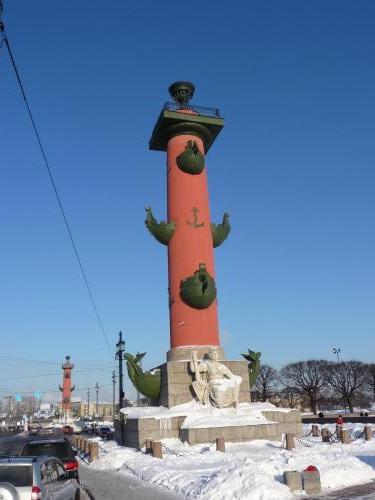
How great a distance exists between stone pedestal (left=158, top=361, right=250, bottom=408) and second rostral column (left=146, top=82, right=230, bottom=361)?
3.30 feet

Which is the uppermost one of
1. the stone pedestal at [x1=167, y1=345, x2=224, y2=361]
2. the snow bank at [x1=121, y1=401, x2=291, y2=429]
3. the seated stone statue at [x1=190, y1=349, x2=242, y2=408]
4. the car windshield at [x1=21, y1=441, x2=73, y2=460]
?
the stone pedestal at [x1=167, y1=345, x2=224, y2=361]

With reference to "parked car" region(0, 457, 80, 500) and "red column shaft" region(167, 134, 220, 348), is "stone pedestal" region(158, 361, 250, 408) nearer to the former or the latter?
"red column shaft" region(167, 134, 220, 348)

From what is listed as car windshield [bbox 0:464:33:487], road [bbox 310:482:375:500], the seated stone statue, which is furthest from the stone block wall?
car windshield [bbox 0:464:33:487]

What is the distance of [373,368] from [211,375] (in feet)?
205

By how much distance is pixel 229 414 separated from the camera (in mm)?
24641

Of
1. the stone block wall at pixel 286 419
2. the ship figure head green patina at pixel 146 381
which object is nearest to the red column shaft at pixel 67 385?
the ship figure head green patina at pixel 146 381

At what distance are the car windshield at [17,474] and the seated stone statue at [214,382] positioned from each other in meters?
17.0

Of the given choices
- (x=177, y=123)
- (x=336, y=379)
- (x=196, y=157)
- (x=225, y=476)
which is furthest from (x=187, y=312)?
(x=336, y=379)

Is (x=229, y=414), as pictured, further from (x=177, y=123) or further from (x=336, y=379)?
(x=336, y=379)

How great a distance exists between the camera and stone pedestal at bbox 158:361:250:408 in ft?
84.8

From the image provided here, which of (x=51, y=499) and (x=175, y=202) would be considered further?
(x=175, y=202)

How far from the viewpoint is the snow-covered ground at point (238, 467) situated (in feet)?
41.5

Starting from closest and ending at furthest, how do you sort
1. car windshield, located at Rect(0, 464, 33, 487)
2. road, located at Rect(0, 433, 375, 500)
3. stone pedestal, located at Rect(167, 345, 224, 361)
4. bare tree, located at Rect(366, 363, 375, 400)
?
car windshield, located at Rect(0, 464, 33, 487)
road, located at Rect(0, 433, 375, 500)
stone pedestal, located at Rect(167, 345, 224, 361)
bare tree, located at Rect(366, 363, 375, 400)

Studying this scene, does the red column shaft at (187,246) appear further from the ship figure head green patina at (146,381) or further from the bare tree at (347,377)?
the bare tree at (347,377)
